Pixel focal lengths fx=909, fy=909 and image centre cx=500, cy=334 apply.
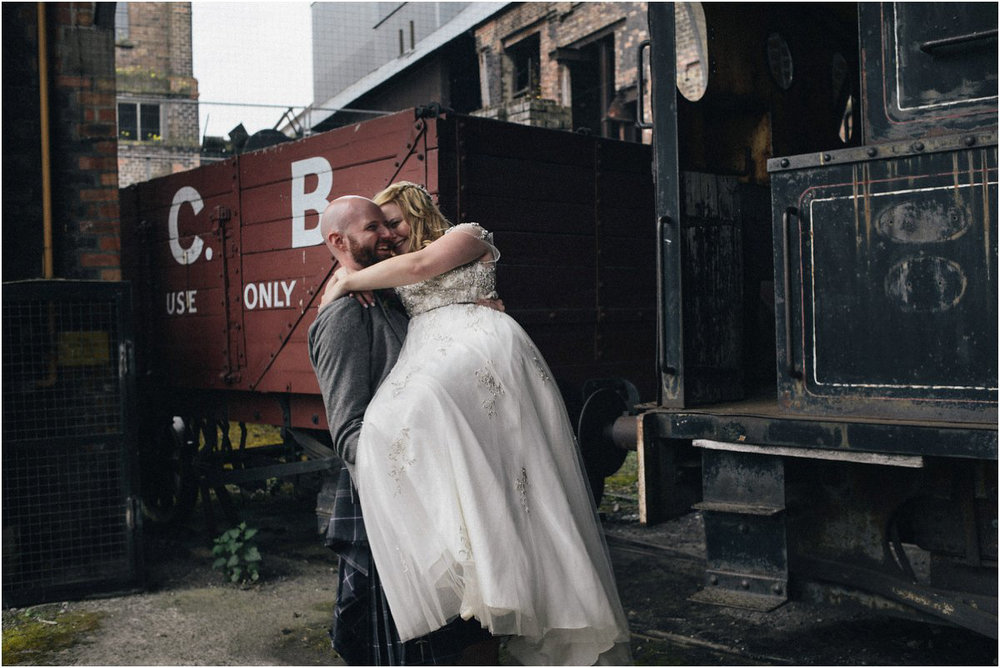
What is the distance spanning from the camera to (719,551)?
305 centimetres

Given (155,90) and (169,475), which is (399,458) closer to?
(169,475)

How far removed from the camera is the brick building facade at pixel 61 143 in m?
5.16

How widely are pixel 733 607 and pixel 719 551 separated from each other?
0.60 feet

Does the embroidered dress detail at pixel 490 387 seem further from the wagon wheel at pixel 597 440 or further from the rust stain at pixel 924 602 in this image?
the rust stain at pixel 924 602

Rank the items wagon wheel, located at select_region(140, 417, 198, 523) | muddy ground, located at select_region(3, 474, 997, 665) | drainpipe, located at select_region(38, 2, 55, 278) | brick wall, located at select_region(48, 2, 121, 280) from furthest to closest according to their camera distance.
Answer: wagon wheel, located at select_region(140, 417, 198, 523) → brick wall, located at select_region(48, 2, 121, 280) → drainpipe, located at select_region(38, 2, 55, 278) → muddy ground, located at select_region(3, 474, 997, 665)

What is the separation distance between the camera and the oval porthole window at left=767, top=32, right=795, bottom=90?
13.3 ft

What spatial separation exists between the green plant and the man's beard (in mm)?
3101

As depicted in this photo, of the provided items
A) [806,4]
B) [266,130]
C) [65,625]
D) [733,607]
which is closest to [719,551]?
[733,607]

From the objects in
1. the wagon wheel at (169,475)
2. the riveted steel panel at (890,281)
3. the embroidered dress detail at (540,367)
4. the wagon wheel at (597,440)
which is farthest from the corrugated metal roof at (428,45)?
the embroidered dress detail at (540,367)

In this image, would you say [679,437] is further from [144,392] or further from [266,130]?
[266,130]

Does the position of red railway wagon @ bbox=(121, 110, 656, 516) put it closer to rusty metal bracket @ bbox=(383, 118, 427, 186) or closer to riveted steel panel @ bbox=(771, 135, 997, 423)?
rusty metal bracket @ bbox=(383, 118, 427, 186)

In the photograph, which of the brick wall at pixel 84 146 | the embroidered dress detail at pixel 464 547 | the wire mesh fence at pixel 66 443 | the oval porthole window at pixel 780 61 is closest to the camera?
the embroidered dress detail at pixel 464 547

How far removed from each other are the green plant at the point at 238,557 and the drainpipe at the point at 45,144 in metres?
1.84

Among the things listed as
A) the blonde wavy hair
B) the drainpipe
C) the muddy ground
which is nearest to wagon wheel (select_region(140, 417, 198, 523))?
the muddy ground
